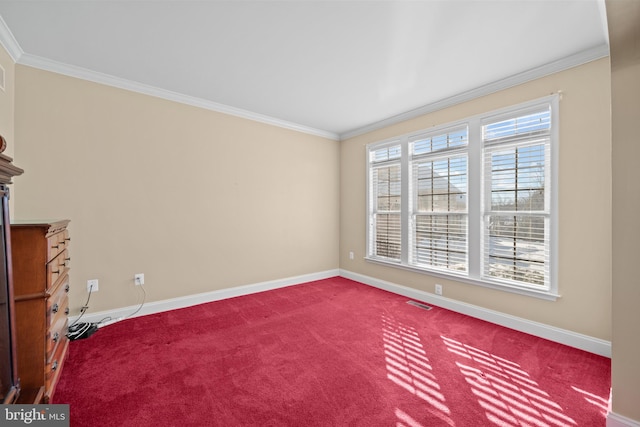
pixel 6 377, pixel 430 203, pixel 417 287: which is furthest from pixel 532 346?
pixel 6 377

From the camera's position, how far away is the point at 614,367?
1.50 metres

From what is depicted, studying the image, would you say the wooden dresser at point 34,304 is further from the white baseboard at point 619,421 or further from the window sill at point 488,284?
the window sill at point 488,284

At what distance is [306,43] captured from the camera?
2293 mm

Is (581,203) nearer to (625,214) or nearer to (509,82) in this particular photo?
(625,214)

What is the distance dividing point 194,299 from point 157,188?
Result: 1.46 metres

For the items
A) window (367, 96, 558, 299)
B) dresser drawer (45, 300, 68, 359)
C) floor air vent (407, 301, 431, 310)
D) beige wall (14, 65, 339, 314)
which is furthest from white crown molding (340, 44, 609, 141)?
dresser drawer (45, 300, 68, 359)

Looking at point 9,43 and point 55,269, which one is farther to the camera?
point 9,43

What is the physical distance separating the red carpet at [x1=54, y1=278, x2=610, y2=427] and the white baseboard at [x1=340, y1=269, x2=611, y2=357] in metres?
0.10

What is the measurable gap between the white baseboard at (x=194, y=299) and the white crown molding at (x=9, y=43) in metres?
2.49

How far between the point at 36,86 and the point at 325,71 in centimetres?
276

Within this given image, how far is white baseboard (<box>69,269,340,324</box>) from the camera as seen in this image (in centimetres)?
290

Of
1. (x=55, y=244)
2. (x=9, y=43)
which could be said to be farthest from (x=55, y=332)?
(x=9, y=43)

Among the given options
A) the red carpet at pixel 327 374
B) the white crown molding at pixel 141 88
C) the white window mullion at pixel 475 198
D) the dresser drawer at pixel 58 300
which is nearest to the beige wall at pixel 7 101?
the white crown molding at pixel 141 88

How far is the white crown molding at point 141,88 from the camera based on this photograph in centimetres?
256
